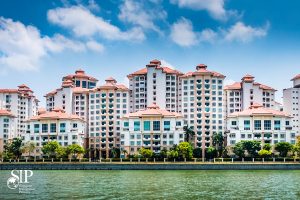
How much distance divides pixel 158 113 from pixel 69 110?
2862 centimetres

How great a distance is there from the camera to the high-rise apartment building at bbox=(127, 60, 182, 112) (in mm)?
118875

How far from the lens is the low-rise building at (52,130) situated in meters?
108

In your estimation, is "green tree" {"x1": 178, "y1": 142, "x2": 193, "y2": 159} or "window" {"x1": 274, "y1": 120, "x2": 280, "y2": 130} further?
"window" {"x1": 274, "y1": 120, "x2": 280, "y2": 130}

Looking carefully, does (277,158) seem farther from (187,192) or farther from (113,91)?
(187,192)

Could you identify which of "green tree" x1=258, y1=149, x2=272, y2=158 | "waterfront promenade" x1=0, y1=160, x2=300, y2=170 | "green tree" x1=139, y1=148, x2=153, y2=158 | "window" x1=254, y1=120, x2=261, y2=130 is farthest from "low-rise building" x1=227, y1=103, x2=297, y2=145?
"green tree" x1=139, y1=148, x2=153, y2=158

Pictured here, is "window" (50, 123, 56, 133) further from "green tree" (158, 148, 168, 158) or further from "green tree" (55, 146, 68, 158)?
"green tree" (158, 148, 168, 158)

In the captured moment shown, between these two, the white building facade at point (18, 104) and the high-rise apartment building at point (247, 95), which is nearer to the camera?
the high-rise apartment building at point (247, 95)

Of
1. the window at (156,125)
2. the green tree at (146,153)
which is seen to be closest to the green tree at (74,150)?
the green tree at (146,153)

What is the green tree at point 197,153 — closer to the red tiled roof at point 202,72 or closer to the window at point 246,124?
the window at point 246,124

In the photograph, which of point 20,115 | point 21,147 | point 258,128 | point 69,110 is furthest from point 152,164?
point 20,115

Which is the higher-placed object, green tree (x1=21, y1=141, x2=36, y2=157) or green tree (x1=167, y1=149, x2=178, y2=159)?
green tree (x1=21, y1=141, x2=36, y2=157)

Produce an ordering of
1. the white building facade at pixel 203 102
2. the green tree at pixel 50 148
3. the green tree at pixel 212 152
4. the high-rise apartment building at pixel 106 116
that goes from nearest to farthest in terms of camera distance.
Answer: the green tree at pixel 50 148, the green tree at pixel 212 152, the white building facade at pixel 203 102, the high-rise apartment building at pixel 106 116

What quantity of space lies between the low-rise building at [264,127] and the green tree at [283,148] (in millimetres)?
5835

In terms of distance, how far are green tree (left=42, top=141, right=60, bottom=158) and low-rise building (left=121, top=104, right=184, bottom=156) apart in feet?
46.9
